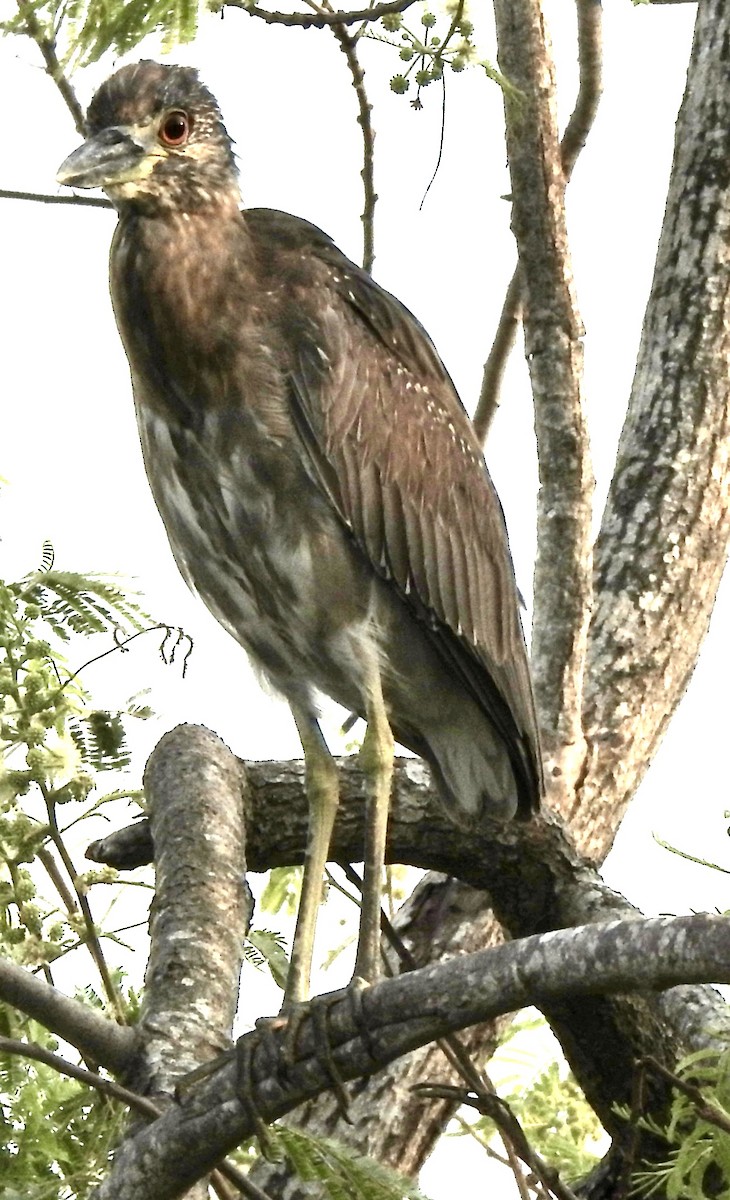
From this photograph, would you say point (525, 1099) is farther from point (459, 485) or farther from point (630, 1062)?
point (459, 485)

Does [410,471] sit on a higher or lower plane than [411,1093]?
higher

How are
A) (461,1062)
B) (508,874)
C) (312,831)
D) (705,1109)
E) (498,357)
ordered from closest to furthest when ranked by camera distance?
1. (705,1109)
2. (461,1062)
3. (312,831)
4. (508,874)
5. (498,357)

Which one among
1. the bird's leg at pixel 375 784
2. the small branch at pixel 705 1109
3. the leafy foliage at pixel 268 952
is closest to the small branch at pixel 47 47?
the bird's leg at pixel 375 784

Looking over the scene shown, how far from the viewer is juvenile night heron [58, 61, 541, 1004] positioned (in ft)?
12.7

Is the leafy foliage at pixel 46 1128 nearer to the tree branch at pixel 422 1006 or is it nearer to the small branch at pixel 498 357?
the tree branch at pixel 422 1006

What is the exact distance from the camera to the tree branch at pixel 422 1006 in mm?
2309

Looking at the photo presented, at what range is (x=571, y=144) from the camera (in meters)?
5.80

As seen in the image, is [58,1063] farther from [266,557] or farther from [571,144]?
[571,144]

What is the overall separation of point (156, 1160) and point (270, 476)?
5.21ft

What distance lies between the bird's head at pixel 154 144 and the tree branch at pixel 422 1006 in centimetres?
184

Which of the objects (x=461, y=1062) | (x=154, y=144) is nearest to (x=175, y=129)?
(x=154, y=144)

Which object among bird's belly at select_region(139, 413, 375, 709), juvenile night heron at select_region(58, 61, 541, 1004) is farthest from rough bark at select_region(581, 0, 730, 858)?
bird's belly at select_region(139, 413, 375, 709)

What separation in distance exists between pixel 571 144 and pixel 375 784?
2675mm

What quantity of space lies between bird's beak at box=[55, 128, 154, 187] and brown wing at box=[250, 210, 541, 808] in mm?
456
